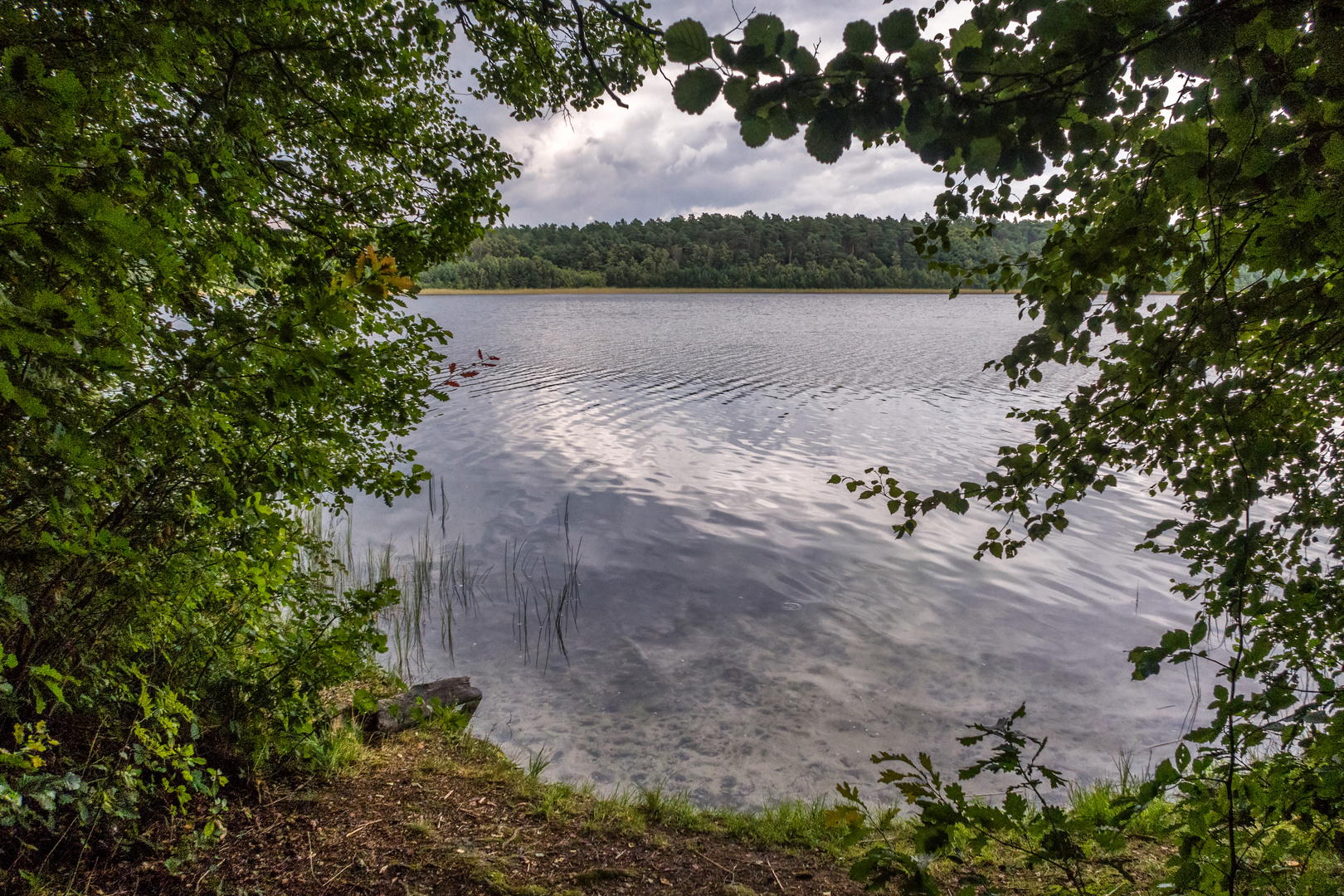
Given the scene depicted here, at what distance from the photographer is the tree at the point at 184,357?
1766 millimetres

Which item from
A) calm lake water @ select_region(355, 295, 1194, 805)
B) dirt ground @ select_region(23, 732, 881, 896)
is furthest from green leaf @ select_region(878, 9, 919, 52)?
calm lake water @ select_region(355, 295, 1194, 805)

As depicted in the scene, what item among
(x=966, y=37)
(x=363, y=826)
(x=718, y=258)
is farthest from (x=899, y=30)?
(x=718, y=258)

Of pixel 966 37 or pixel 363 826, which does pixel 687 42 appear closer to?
pixel 966 37

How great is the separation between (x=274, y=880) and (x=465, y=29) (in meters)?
6.74

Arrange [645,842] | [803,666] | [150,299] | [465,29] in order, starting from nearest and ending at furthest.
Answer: [150,299] < [645,842] < [465,29] < [803,666]

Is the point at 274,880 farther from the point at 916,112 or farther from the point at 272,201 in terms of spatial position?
the point at 916,112

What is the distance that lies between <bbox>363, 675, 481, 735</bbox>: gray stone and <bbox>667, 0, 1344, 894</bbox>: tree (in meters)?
4.81

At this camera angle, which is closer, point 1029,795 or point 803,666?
point 1029,795

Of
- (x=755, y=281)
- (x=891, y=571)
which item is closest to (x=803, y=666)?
(x=891, y=571)

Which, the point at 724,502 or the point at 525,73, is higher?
the point at 525,73

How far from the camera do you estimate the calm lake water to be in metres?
5.94

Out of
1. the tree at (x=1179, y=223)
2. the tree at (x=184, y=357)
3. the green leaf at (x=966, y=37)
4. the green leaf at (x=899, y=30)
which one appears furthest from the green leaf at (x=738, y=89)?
the tree at (x=184, y=357)

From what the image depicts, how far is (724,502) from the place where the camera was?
12.1m

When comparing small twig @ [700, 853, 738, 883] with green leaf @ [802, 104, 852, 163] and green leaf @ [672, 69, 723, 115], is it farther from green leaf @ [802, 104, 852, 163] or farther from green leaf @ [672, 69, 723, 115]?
green leaf @ [672, 69, 723, 115]
